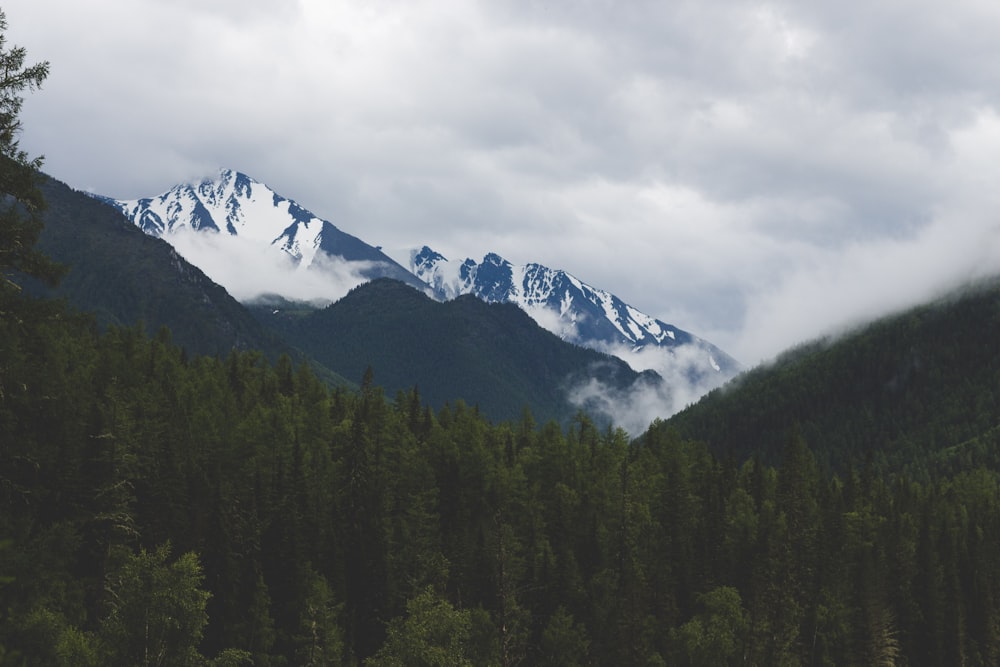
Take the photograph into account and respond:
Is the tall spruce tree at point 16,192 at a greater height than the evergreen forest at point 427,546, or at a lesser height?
greater

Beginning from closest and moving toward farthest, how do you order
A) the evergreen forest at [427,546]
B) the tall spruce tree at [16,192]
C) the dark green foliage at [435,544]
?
1. the tall spruce tree at [16,192]
2. the evergreen forest at [427,546]
3. the dark green foliage at [435,544]

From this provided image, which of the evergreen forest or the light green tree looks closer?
the light green tree

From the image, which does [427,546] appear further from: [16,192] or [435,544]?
[16,192]

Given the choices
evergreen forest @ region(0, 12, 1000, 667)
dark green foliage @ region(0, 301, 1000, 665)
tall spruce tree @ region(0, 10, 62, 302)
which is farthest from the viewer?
dark green foliage @ region(0, 301, 1000, 665)

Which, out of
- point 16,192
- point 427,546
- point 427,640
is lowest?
point 427,546

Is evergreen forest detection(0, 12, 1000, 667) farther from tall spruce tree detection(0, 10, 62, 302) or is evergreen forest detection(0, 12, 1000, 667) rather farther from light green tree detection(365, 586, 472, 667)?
tall spruce tree detection(0, 10, 62, 302)

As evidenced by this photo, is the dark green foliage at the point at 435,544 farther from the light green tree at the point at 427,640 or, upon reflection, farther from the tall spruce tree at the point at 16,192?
the tall spruce tree at the point at 16,192

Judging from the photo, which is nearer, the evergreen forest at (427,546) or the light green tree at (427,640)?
the light green tree at (427,640)

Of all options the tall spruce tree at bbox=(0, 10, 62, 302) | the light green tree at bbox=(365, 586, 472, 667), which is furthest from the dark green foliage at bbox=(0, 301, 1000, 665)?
the tall spruce tree at bbox=(0, 10, 62, 302)

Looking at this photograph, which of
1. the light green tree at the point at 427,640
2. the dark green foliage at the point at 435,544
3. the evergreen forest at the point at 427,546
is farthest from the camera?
the dark green foliage at the point at 435,544

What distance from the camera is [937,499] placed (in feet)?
476

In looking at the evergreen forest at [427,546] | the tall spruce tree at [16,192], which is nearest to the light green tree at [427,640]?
the evergreen forest at [427,546]

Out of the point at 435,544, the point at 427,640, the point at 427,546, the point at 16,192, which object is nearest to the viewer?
the point at 16,192

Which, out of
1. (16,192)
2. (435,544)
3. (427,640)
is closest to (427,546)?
(435,544)
